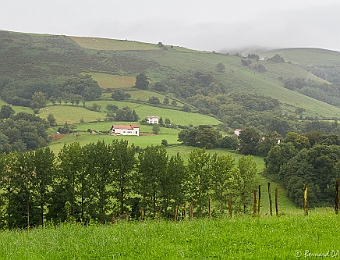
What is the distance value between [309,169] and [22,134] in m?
92.1

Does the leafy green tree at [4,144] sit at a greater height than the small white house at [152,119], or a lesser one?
lesser

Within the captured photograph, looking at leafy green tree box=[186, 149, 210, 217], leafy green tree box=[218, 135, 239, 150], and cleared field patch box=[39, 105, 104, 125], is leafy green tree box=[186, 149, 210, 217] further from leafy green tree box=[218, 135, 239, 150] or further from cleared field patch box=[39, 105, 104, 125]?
cleared field patch box=[39, 105, 104, 125]

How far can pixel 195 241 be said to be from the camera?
14578 mm

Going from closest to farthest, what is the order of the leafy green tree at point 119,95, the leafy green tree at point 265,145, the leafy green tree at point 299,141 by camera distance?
the leafy green tree at point 299,141, the leafy green tree at point 265,145, the leafy green tree at point 119,95

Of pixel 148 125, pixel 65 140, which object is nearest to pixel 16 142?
pixel 65 140

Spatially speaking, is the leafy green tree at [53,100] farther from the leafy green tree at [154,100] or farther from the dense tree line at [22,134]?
the dense tree line at [22,134]

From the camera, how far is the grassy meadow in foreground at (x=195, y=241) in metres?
12.6

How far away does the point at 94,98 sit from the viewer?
624 feet

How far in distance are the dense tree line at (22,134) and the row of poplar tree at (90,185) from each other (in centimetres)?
7068

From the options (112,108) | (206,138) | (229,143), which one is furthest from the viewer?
(112,108)

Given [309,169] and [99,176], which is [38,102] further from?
[99,176]

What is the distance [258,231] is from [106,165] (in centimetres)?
3041

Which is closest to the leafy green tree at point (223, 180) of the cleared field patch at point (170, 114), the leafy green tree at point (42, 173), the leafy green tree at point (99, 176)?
the leafy green tree at point (99, 176)

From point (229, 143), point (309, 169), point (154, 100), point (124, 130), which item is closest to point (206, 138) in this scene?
point (229, 143)
